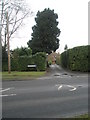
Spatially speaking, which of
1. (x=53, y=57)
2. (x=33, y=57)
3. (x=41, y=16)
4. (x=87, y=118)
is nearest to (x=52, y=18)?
(x=41, y=16)

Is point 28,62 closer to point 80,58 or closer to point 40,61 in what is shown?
point 40,61

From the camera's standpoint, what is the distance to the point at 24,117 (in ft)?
26.2

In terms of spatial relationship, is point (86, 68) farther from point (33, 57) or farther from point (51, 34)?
point (51, 34)

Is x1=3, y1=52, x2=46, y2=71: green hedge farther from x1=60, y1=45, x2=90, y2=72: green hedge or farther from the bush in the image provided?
x1=60, y1=45, x2=90, y2=72: green hedge

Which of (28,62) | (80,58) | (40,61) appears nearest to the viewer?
(80,58)

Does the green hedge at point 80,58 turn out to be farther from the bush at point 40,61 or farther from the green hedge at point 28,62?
the green hedge at point 28,62

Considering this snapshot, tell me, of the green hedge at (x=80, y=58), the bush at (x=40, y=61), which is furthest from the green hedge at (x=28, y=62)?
the green hedge at (x=80, y=58)

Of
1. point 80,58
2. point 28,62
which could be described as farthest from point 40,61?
point 80,58

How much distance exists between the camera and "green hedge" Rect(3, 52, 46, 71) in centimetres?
4272

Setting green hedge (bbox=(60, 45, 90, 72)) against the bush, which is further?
the bush

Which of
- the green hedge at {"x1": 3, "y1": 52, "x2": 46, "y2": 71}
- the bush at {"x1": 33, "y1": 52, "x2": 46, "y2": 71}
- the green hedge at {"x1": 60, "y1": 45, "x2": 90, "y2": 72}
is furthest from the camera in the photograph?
the green hedge at {"x1": 3, "y1": 52, "x2": 46, "y2": 71}

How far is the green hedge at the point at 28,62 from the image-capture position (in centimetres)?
4272

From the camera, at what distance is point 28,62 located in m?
43.1

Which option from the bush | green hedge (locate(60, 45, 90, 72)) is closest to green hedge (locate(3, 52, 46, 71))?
the bush
